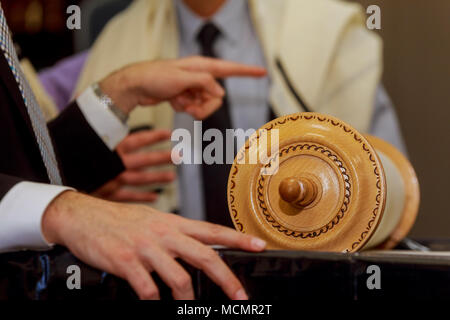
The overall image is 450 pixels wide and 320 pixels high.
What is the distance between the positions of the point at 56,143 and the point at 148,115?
0.24 meters

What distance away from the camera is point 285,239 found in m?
0.38

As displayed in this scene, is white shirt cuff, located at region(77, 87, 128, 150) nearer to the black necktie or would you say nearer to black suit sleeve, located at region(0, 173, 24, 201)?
the black necktie

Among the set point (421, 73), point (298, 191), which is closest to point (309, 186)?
point (298, 191)

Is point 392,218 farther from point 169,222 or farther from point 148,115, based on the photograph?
point 148,115

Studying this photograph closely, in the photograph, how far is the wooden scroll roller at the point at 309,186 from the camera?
37 centimetres

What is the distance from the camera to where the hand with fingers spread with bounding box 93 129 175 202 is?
77 centimetres

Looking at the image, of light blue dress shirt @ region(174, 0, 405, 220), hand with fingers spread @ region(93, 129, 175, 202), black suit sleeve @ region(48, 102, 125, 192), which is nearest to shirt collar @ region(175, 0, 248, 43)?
light blue dress shirt @ region(174, 0, 405, 220)

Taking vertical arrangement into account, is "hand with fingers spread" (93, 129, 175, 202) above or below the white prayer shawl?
below

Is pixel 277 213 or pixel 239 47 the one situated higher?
pixel 239 47

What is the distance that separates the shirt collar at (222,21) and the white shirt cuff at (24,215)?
52cm

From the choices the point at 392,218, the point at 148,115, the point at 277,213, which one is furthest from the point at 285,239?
the point at 148,115

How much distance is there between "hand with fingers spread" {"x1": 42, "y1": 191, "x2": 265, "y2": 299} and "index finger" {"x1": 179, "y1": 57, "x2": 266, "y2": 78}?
275 millimetres

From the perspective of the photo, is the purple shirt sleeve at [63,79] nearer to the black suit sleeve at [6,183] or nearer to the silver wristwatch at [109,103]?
the silver wristwatch at [109,103]

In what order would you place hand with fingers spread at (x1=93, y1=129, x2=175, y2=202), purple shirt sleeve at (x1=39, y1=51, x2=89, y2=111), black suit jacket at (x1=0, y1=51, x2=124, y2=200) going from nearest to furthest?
1. black suit jacket at (x1=0, y1=51, x2=124, y2=200)
2. hand with fingers spread at (x1=93, y1=129, x2=175, y2=202)
3. purple shirt sleeve at (x1=39, y1=51, x2=89, y2=111)
